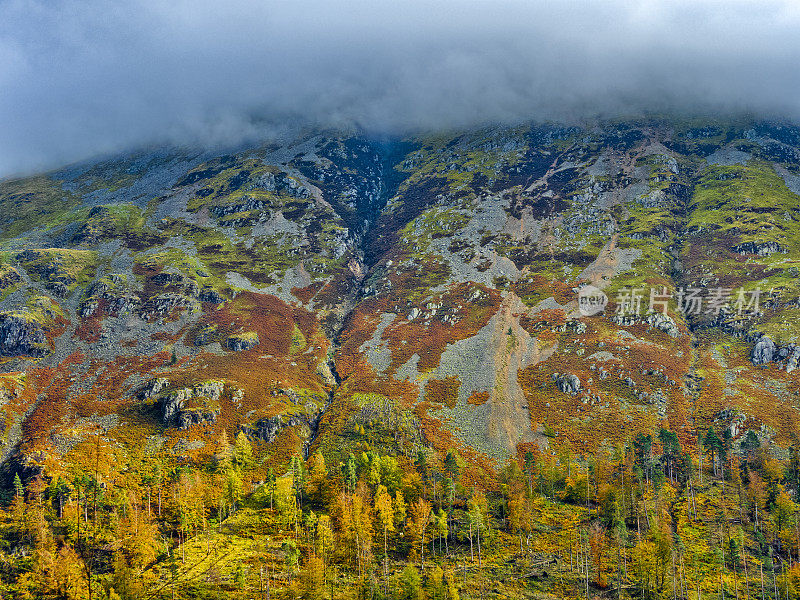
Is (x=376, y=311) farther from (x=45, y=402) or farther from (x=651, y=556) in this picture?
(x=651, y=556)

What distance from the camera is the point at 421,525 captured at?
8294 centimetres

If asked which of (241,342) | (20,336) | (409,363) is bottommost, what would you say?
(409,363)

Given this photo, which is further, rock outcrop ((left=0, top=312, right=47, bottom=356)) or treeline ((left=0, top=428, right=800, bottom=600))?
rock outcrop ((left=0, top=312, right=47, bottom=356))

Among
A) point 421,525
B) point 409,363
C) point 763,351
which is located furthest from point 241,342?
point 763,351

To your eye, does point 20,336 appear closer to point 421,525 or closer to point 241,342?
point 241,342

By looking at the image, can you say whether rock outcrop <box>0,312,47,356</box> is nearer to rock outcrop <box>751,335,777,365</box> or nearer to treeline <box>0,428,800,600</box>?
treeline <box>0,428,800,600</box>

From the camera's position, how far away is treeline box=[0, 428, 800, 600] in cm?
6969

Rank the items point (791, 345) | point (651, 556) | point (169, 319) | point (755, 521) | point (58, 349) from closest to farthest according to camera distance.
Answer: point (651, 556), point (755, 521), point (791, 345), point (58, 349), point (169, 319)

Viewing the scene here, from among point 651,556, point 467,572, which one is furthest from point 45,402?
point 651,556

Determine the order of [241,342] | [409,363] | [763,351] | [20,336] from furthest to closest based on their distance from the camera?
1. [241,342]
2. [409,363]
3. [20,336]
4. [763,351]

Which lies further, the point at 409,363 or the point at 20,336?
the point at 409,363

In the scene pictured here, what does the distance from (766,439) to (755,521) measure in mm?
28859

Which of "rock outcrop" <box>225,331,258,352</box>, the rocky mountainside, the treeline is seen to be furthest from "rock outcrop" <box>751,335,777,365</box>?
"rock outcrop" <box>225,331,258,352</box>

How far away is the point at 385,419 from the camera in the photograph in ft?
415
